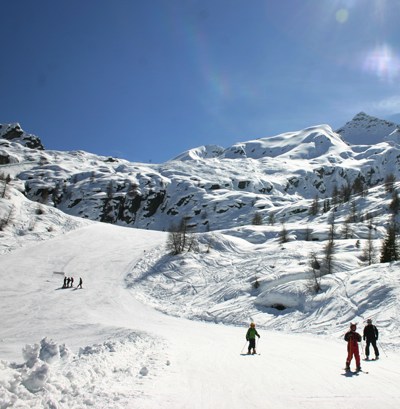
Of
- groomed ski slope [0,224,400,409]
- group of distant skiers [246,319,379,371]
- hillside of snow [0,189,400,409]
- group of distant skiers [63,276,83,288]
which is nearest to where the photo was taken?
groomed ski slope [0,224,400,409]

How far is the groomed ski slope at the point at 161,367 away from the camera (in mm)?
9203

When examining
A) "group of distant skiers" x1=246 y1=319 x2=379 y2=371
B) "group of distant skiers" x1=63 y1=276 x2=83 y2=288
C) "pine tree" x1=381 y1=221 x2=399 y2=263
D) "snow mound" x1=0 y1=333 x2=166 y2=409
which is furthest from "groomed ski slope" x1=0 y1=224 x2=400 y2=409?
"pine tree" x1=381 y1=221 x2=399 y2=263

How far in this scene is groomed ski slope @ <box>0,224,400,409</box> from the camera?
9203 mm

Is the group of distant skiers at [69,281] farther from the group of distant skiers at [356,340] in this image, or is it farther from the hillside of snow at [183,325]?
the group of distant skiers at [356,340]

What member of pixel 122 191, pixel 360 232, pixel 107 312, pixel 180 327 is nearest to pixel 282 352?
pixel 180 327

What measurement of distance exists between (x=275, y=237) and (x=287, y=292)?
41700 millimetres

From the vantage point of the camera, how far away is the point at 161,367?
1327 centimetres

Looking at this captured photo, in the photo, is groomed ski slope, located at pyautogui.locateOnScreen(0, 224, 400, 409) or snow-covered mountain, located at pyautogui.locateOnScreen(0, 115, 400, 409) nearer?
groomed ski slope, located at pyautogui.locateOnScreen(0, 224, 400, 409)

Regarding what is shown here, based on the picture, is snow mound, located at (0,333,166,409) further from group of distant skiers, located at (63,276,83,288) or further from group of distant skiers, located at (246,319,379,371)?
group of distant skiers, located at (63,276,83,288)

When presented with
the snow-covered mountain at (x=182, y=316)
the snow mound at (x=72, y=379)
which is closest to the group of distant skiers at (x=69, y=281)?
the snow-covered mountain at (x=182, y=316)

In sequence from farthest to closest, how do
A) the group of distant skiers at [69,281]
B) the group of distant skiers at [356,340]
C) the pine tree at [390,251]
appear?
the group of distant skiers at [69,281] → the pine tree at [390,251] → the group of distant skiers at [356,340]

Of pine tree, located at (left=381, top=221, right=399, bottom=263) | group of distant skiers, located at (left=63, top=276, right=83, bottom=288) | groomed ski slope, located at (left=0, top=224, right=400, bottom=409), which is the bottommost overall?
groomed ski slope, located at (left=0, top=224, right=400, bottom=409)

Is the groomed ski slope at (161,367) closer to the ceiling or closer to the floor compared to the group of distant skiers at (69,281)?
closer to the floor

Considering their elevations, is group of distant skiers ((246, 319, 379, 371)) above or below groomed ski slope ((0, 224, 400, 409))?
above
